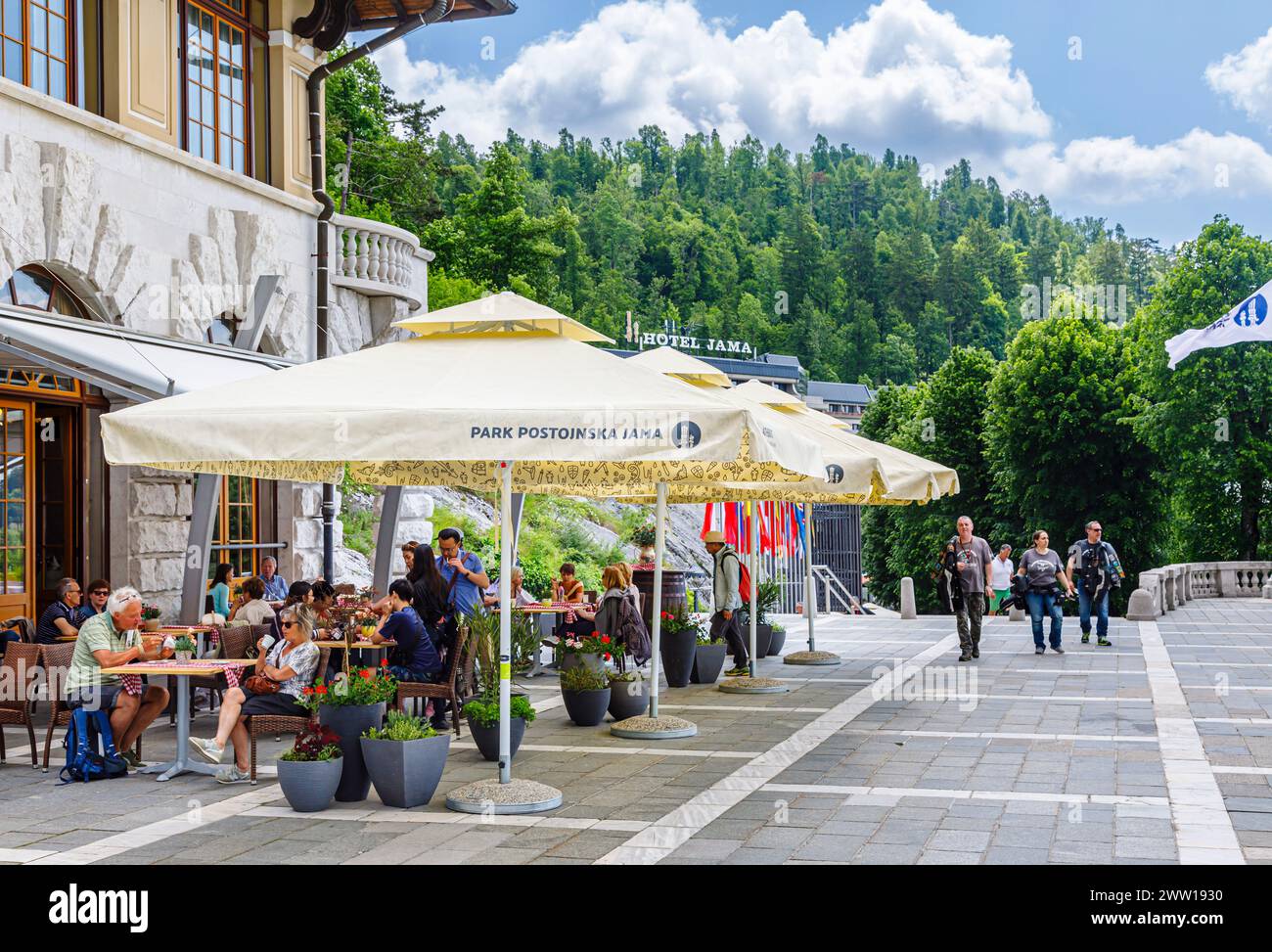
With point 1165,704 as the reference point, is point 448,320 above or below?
above

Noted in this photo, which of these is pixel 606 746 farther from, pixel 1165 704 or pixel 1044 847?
pixel 1165 704

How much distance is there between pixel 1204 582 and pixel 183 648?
29.3m

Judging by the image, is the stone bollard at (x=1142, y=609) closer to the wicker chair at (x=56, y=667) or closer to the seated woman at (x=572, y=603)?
the seated woman at (x=572, y=603)

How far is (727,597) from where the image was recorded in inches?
588

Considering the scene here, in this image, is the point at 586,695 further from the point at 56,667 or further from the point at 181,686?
the point at 56,667

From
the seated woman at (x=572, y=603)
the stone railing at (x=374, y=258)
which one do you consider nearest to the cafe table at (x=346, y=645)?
the seated woman at (x=572, y=603)

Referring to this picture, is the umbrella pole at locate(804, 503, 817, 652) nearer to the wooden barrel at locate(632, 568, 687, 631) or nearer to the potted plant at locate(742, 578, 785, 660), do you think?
the potted plant at locate(742, 578, 785, 660)

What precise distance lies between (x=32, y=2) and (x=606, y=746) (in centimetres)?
953

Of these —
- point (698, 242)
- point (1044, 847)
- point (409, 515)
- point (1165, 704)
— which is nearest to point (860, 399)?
point (698, 242)

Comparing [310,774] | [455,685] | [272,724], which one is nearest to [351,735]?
[310,774]

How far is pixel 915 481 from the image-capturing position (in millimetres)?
14812

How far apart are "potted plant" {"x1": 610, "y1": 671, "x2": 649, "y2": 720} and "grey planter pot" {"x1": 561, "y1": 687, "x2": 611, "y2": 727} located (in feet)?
0.42

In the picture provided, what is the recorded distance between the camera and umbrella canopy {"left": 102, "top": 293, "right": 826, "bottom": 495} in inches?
283

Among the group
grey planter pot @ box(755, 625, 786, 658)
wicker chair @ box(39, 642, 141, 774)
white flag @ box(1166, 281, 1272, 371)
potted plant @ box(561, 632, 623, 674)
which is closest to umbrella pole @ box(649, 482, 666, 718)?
potted plant @ box(561, 632, 623, 674)
